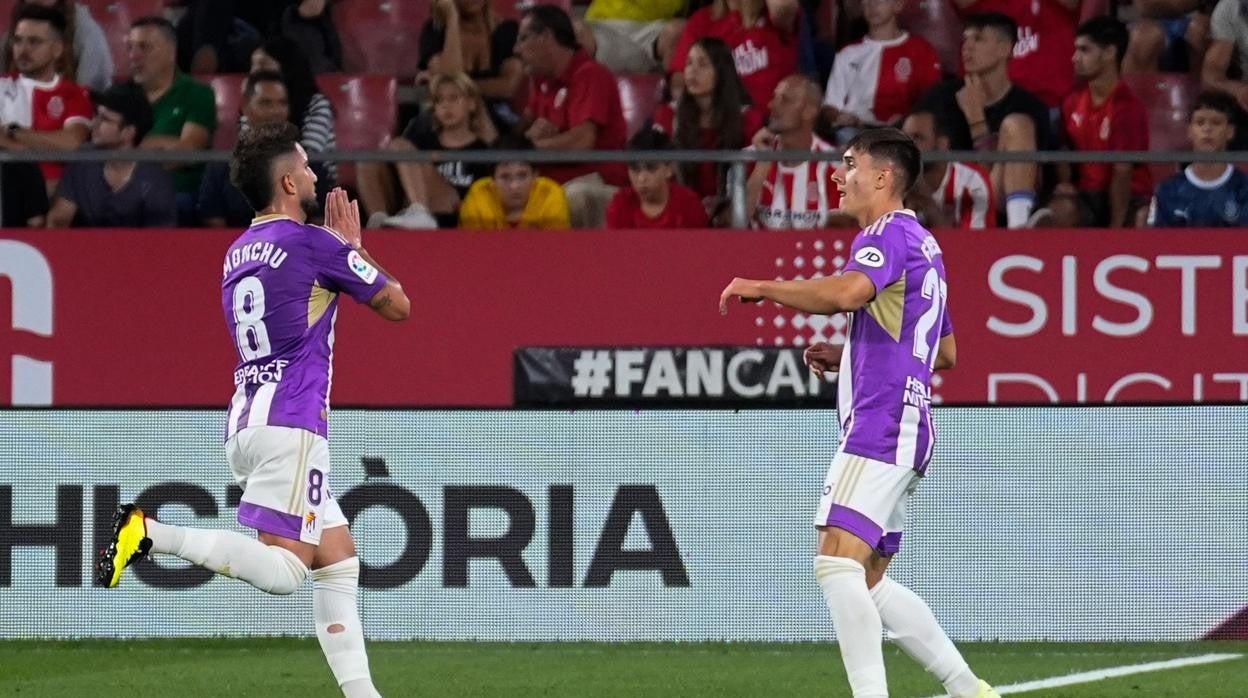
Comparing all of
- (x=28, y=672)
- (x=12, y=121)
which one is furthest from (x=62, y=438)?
(x=12, y=121)

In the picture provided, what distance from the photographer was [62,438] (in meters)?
9.04

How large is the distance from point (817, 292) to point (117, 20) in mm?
7390

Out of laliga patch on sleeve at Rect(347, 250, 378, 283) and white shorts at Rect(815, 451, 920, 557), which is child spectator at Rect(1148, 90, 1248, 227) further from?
laliga patch on sleeve at Rect(347, 250, 378, 283)

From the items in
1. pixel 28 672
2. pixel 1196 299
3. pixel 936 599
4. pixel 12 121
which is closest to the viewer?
pixel 28 672

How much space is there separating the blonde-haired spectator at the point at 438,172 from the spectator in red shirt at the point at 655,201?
75 centimetres

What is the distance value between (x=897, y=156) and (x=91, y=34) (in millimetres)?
6818

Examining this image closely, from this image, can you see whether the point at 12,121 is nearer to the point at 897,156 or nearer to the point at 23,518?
the point at 23,518

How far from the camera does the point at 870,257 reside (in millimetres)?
5883

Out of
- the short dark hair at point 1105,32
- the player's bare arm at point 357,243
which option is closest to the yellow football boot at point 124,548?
the player's bare arm at point 357,243

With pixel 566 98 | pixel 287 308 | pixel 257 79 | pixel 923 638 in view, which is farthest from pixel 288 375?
pixel 566 98

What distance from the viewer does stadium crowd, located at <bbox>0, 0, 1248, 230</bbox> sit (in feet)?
34.4

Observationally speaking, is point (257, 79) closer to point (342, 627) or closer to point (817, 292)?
point (342, 627)

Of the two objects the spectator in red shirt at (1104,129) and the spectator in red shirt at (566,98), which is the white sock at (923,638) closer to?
the spectator in red shirt at (1104,129)

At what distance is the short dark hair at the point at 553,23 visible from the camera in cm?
1116
